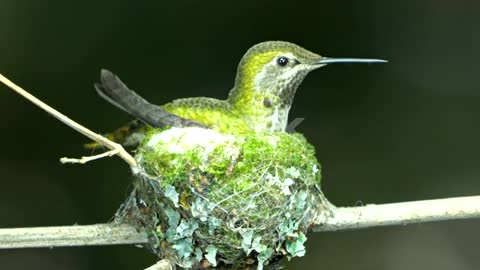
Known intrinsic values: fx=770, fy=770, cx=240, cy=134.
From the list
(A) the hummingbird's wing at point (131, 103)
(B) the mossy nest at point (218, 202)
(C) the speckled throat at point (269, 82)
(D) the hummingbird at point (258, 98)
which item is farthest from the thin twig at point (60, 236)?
(C) the speckled throat at point (269, 82)

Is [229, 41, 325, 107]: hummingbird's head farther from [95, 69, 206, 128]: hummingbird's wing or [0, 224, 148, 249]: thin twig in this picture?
[0, 224, 148, 249]: thin twig

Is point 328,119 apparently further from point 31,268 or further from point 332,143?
point 31,268

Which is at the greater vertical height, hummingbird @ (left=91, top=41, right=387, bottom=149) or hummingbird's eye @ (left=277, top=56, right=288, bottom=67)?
hummingbird's eye @ (left=277, top=56, right=288, bottom=67)

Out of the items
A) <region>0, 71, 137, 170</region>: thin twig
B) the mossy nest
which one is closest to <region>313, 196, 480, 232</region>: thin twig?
the mossy nest

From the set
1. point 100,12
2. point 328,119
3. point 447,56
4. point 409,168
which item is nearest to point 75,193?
point 100,12

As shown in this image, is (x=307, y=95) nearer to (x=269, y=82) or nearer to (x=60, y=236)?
(x=269, y=82)

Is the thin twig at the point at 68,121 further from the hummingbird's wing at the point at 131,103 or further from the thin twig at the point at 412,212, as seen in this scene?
the thin twig at the point at 412,212
